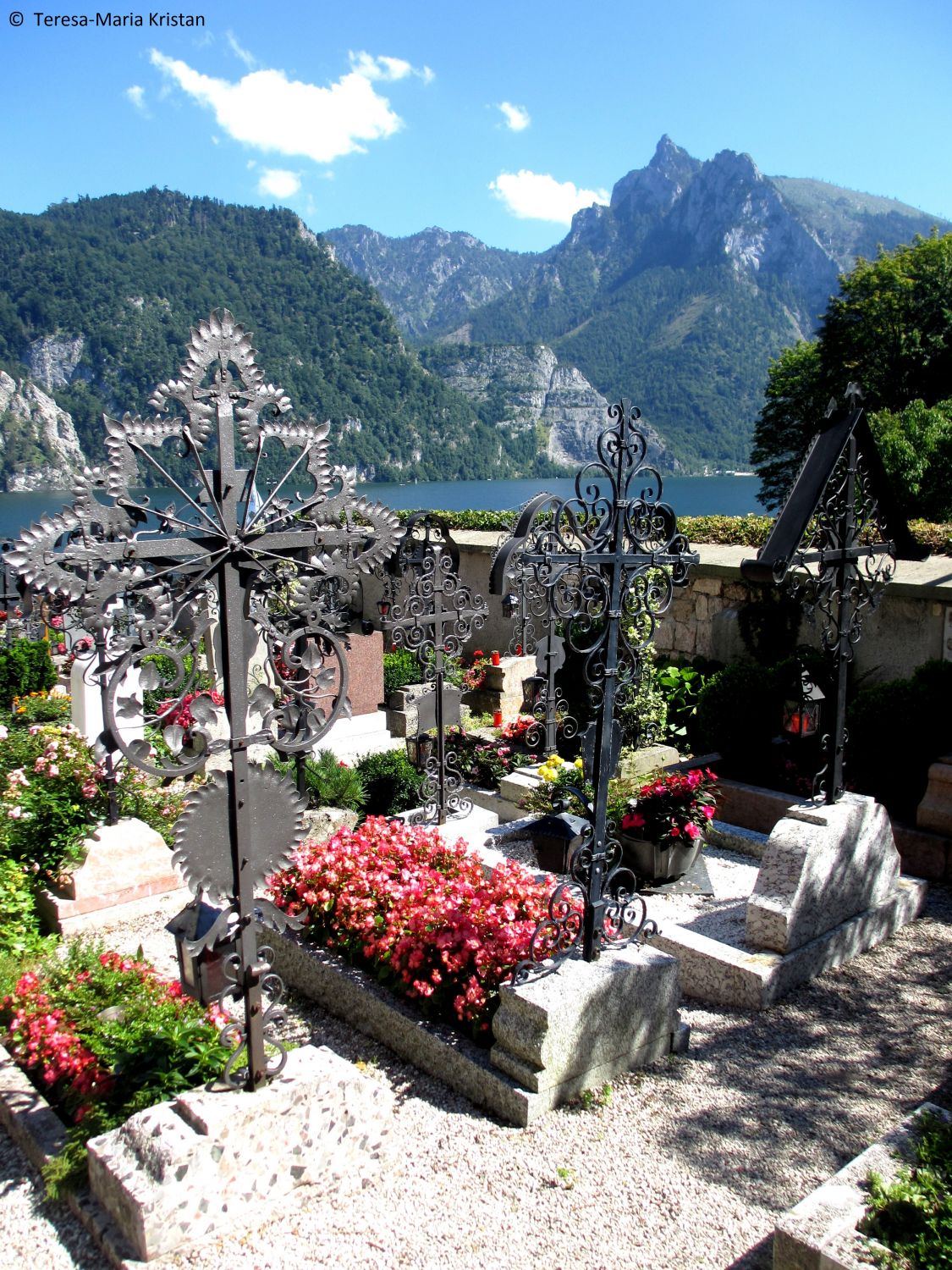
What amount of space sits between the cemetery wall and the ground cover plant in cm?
535

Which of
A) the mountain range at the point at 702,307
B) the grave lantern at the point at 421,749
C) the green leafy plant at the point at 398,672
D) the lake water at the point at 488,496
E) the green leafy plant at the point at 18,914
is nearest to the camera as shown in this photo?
the green leafy plant at the point at 18,914

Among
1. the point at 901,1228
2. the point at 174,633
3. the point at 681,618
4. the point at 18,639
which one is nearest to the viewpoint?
the point at 901,1228

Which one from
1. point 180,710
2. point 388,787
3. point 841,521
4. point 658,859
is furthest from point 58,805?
point 841,521

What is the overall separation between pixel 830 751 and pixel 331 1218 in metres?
3.51

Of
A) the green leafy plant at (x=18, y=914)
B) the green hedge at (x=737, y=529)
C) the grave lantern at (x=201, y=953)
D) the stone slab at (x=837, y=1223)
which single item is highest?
the green hedge at (x=737, y=529)

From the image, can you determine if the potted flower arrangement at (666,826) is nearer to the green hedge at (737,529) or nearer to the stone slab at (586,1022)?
the stone slab at (586,1022)

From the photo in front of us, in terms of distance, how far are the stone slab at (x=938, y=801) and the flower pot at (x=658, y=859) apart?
173cm

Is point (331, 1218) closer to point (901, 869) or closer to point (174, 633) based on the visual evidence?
point (174, 633)

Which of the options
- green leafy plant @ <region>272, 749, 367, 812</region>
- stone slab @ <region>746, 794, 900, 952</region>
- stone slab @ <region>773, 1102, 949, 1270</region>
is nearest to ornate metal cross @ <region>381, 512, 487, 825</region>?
green leafy plant @ <region>272, 749, 367, 812</region>

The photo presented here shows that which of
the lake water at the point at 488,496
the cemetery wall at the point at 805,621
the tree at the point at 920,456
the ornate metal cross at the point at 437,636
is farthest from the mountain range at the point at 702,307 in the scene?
the ornate metal cross at the point at 437,636

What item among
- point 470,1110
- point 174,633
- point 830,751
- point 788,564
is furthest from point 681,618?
point 174,633

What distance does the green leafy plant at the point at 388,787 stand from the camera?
25.6 feet

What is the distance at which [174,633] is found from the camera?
10.0ft

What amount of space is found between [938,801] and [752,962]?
245 cm
